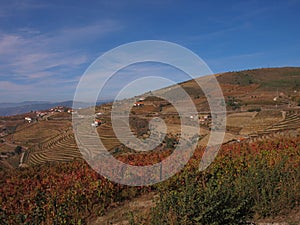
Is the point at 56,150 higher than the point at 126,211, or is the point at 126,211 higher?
the point at 126,211

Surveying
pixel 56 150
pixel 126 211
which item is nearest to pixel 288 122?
pixel 56 150

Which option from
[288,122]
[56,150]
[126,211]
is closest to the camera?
[126,211]

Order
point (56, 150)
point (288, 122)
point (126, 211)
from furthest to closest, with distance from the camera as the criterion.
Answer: point (56, 150) → point (288, 122) → point (126, 211)

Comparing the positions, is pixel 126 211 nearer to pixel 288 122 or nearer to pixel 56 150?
pixel 288 122

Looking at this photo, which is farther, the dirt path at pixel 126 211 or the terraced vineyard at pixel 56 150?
the terraced vineyard at pixel 56 150

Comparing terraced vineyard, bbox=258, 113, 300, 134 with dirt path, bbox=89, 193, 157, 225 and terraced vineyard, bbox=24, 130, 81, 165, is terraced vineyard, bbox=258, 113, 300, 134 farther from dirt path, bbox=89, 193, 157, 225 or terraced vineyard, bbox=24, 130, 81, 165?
dirt path, bbox=89, 193, 157, 225

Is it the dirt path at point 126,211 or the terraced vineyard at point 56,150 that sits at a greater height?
the dirt path at point 126,211

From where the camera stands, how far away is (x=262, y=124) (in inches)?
1859

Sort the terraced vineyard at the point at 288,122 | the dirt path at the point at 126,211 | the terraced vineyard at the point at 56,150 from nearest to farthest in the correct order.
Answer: the dirt path at the point at 126,211 < the terraced vineyard at the point at 288,122 < the terraced vineyard at the point at 56,150

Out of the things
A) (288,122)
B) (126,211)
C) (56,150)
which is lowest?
(56,150)

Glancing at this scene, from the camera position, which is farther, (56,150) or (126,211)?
(56,150)

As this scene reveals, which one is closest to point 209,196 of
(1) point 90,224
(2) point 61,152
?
(1) point 90,224

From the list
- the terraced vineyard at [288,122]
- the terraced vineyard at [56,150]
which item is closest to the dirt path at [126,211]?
the terraced vineyard at [56,150]

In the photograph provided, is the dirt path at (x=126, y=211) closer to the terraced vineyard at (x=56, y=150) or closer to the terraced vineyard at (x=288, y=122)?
the terraced vineyard at (x=56, y=150)
